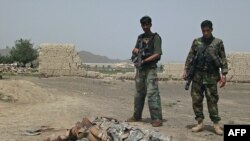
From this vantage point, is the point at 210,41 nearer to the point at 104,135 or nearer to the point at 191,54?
the point at 191,54

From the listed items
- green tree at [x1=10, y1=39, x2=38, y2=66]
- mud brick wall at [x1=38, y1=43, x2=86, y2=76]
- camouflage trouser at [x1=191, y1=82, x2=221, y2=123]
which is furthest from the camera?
green tree at [x1=10, y1=39, x2=38, y2=66]

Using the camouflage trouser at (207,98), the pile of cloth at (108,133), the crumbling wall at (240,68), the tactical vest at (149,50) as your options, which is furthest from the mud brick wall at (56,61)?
→ the pile of cloth at (108,133)

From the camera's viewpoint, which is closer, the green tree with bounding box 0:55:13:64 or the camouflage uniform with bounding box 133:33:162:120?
the camouflage uniform with bounding box 133:33:162:120

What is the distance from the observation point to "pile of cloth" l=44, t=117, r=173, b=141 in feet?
16.1

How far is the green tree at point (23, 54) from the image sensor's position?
33.8 m

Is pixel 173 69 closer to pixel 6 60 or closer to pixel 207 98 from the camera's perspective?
pixel 207 98

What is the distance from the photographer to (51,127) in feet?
21.2

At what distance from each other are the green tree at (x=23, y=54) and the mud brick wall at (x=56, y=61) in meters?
15.3

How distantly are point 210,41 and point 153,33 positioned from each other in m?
1.01

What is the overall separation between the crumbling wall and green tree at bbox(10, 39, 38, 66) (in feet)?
61.6

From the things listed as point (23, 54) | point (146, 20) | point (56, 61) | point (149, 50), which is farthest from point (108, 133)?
point (23, 54)

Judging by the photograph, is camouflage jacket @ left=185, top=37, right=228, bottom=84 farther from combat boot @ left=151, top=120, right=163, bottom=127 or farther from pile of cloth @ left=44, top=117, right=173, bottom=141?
pile of cloth @ left=44, top=117, right=173, bottom=141

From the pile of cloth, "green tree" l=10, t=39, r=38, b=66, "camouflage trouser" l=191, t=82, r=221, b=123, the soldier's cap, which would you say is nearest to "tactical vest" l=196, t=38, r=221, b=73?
"camouflage trouser" l=191, t=82, r=221, b=123

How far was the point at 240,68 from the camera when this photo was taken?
66.4 ft
